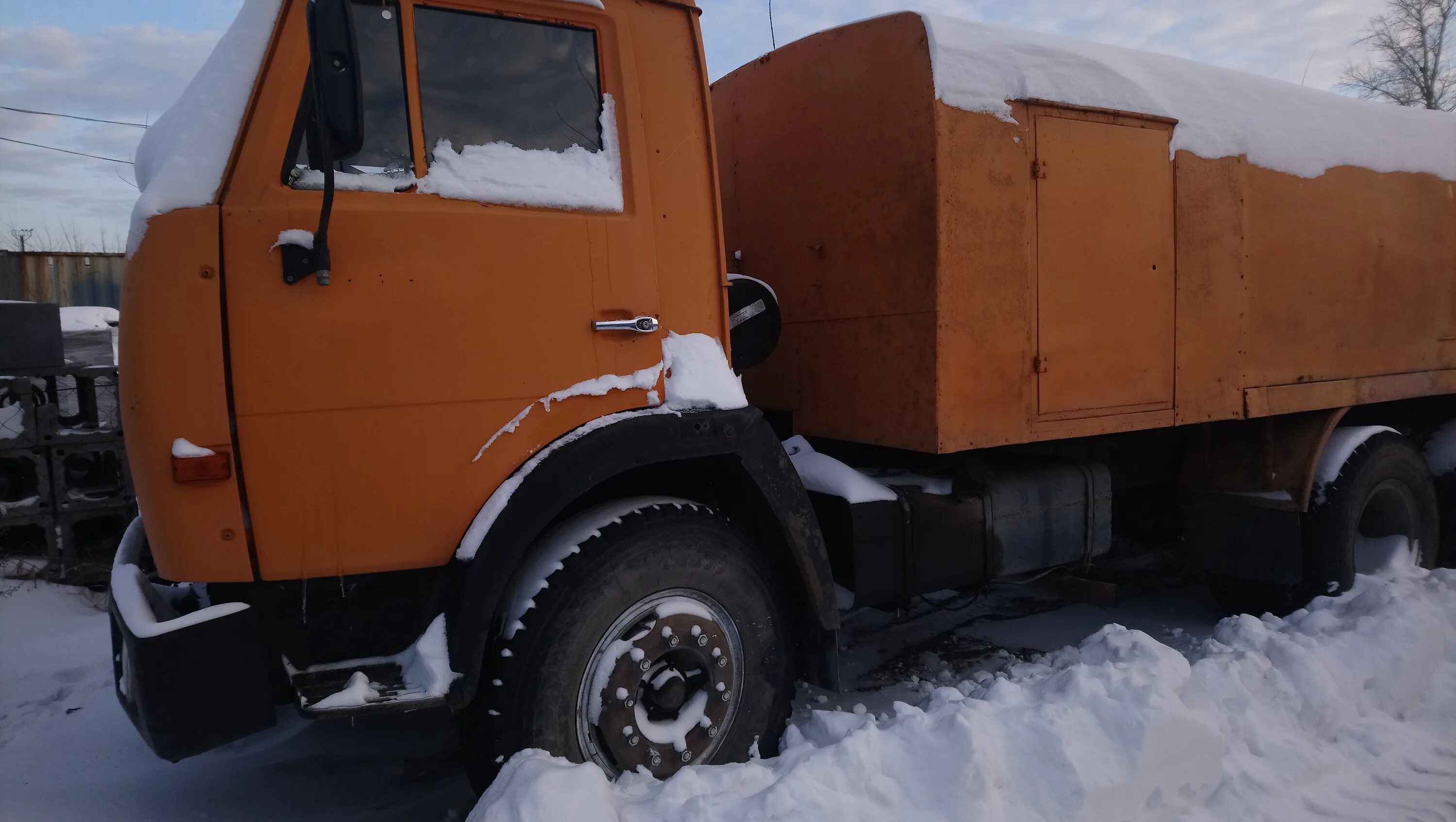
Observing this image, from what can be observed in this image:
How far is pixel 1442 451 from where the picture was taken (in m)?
5.27

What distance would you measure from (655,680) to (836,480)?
47.3 inches

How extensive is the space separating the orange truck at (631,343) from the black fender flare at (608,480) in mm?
11

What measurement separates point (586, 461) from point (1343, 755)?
299 cm

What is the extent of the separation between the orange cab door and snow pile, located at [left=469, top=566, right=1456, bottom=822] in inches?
33.6

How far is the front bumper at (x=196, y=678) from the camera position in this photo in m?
2.15

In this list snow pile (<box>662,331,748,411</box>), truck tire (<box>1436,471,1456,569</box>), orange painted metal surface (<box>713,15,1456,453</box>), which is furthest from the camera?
truck tire (<box>1436,471,1456,569</box>)

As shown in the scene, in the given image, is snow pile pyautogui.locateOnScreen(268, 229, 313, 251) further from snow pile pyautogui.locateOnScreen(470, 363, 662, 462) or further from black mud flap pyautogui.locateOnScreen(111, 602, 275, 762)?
black mud flap pyautogui.locateOnScreen(111, 602, 275, 762)

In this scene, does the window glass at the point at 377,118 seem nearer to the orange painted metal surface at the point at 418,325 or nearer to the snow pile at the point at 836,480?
the orange painted metal surface at the point at 418,325

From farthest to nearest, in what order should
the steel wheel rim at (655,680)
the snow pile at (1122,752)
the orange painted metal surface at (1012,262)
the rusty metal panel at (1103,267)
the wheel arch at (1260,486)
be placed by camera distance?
the wheel arch at (1260,486) → the rusty metal panel at (1103,267) → the orange painted metal surface at (1012,262) → the steel wheel rim at (655,680) → the snow pile at (1122,752)

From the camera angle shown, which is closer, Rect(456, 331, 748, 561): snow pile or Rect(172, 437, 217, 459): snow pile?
Rect(172, 437, 217, 459): snow pile

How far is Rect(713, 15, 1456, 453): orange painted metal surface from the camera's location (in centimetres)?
336

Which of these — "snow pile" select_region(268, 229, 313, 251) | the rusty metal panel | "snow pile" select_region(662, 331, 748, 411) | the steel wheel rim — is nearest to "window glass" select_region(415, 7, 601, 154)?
"snow pile" select_region(268, 229, 313, 251)

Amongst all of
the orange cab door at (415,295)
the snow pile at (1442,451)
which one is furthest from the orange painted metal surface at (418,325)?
the snow pile at (1442,451)

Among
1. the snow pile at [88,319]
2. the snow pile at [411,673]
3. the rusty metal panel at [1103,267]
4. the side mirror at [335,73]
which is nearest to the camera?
the side mirror at [335,73]
